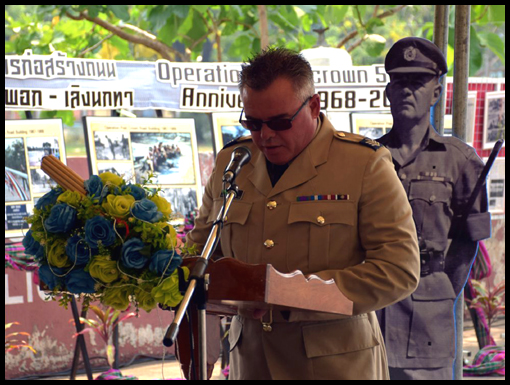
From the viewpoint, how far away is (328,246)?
8.40 ft

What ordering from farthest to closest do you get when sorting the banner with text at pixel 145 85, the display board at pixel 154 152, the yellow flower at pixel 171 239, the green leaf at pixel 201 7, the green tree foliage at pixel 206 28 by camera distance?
the green leaf at pixel 201 7 → the green tree foliage at pixel 206 28 → the display board at pixel 154 152 → the banner with text at pixel 145 85 → the yellow flower at pixel 171 239

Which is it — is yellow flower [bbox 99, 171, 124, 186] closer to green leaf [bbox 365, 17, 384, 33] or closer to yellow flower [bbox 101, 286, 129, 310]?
yellow flower [bbox 101, 286, 129, 310]

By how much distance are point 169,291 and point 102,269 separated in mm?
187

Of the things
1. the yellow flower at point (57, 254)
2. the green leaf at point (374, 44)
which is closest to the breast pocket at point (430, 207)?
the yellow flower at point (57, 254)

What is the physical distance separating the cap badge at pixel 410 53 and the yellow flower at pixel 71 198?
2249 mm

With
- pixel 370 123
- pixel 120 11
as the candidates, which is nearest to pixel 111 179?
pixel 370 123

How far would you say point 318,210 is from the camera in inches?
103

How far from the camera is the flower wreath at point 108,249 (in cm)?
213

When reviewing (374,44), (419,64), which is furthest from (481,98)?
(419,64)

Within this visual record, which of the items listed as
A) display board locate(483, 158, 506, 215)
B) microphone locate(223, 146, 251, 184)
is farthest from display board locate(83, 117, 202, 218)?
microphone locate(223, 146, 251, 184)

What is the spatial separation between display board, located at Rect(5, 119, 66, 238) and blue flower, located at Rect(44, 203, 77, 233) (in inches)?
151

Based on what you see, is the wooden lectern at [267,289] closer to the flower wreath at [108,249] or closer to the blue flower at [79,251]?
the flower wreath at [108,249]
